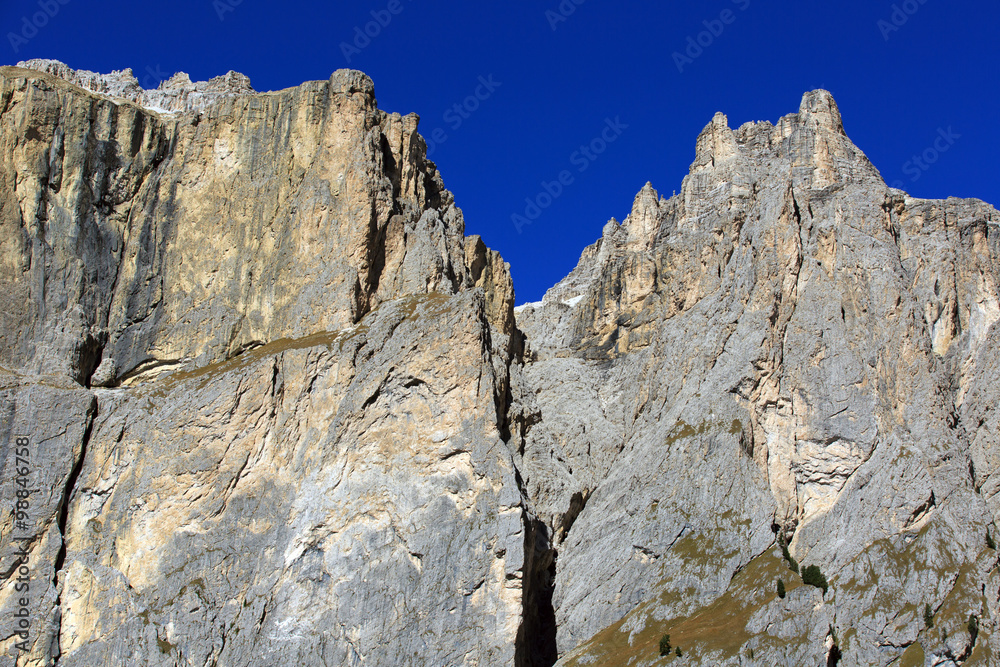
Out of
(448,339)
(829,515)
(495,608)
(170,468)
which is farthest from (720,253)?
(170,468)

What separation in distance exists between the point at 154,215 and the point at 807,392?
210 feet

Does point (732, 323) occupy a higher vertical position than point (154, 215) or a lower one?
lower

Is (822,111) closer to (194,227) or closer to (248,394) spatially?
(194,227)

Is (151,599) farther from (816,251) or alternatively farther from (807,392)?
(816,251)

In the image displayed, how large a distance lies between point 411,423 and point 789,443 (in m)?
39.3

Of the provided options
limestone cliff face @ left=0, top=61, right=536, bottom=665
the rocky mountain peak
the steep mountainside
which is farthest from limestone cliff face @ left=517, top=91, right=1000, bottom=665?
the rocky mountain peak

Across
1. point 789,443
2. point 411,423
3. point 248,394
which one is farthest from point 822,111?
point 248,394

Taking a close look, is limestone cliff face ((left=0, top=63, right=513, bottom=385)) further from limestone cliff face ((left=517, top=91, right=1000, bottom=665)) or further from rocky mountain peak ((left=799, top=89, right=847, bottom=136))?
rocky mountain peak ((left=799, top=89, right=847, bottom=136))

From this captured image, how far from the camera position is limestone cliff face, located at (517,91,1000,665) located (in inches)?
2844

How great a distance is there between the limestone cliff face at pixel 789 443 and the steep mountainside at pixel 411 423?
31 centimetres

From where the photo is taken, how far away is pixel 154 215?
3199 inches

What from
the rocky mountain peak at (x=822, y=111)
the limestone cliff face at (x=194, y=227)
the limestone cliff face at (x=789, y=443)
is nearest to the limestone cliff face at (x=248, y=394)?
the limestone cliff face at (x=194, y=227)

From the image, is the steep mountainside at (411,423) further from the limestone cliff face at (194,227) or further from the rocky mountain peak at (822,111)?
the rocky mountain peak at (822,111)

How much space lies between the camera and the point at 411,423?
6700 centimetres
